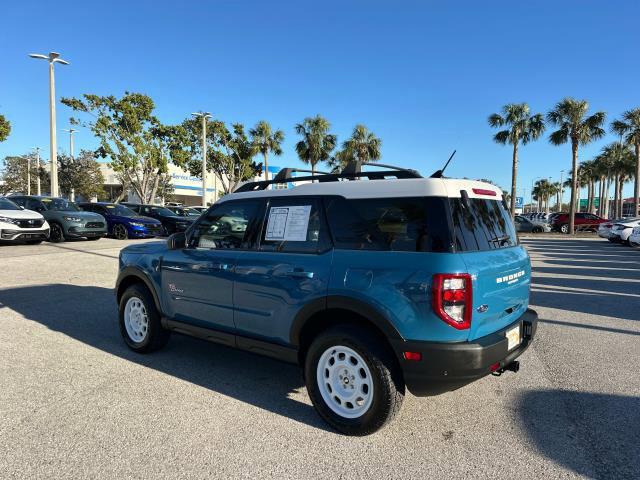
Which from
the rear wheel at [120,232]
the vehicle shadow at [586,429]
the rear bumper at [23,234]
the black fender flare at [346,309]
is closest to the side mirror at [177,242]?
the black fender flare at [346,309]

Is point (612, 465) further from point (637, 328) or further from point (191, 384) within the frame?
point (637, 328)

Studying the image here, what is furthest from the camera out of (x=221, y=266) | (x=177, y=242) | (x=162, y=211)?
(x=162, y=211)

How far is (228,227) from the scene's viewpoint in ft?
13.8

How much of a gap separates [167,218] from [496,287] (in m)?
21.1

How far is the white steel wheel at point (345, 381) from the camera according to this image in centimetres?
319

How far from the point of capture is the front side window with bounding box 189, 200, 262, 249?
3.99m

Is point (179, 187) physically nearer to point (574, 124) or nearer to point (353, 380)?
point (574, 124)

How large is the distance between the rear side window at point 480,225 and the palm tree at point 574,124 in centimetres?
3026

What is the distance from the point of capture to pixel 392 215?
10.4 feet

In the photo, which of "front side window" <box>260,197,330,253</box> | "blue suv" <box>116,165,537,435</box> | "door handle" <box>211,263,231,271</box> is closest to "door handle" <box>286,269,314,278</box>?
"blue suv" <box>116,165,537,435</box>

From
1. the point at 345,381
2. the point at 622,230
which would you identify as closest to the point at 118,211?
the point at 345,381

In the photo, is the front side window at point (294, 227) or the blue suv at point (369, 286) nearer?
the blue suv at point (369, 286)

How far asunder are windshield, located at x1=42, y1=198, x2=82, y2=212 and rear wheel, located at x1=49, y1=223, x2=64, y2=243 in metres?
0.67

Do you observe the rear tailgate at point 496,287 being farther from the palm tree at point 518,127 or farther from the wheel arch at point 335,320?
the palm tree at point 518,127
